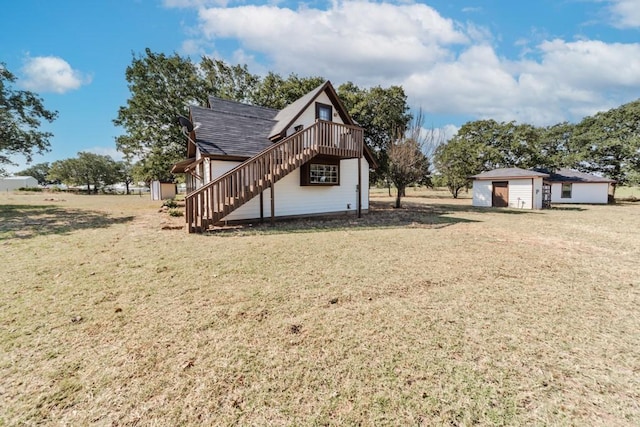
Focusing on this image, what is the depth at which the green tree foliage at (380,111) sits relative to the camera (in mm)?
22859

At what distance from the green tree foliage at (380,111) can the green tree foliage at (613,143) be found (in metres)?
23.7

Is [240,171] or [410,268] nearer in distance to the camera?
[410,268]

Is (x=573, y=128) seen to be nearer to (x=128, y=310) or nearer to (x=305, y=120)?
(x=305, y=120)

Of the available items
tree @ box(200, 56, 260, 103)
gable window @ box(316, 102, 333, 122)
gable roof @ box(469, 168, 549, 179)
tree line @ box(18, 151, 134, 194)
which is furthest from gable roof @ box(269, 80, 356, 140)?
tree line @ box(18, 151, 134, 194)

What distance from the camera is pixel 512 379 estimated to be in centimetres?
248

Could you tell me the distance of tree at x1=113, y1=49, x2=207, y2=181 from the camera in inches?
801

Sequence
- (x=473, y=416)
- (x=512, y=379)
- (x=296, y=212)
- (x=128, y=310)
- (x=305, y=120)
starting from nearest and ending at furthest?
(x=473, y=416) → (x=512, y=379) → (x=128, y=310) → (x=296, y=212) → (x=305, y=120)

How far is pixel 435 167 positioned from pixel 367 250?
31.1 metres

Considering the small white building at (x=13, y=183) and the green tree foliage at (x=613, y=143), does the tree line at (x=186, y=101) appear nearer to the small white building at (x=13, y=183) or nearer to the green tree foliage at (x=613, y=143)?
the green tree foliage at (x=613, y=143)

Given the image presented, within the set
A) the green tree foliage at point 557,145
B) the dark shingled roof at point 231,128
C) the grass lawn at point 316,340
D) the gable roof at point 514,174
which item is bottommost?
the grass lawn at point 316,340

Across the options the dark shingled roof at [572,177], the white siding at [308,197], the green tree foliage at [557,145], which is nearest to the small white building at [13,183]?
the white siding at [308,197]

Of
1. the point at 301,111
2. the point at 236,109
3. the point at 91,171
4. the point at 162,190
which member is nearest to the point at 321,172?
the point at 301,111

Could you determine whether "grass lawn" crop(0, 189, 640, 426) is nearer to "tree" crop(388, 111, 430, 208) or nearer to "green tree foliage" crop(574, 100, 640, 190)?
"tree" crop(388, 111, 430, 208)

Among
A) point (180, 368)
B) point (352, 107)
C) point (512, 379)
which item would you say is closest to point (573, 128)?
point (352, 107)
